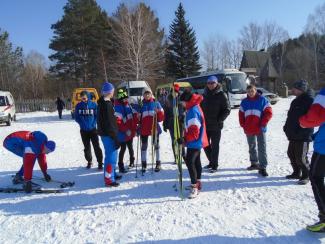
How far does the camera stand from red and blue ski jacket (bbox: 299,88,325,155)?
3.77m

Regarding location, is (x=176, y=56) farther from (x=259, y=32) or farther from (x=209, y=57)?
(x=259, y=32)

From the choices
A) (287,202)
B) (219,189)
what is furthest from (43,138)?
(287,202)

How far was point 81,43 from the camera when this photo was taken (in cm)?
4241

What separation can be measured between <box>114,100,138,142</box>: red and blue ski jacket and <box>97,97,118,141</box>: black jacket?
0.91 metres

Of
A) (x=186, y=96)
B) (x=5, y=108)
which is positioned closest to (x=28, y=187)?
(x=186, y=96)

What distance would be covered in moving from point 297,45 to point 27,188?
243 feet

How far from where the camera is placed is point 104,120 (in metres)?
6.21

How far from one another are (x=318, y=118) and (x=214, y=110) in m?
3.21

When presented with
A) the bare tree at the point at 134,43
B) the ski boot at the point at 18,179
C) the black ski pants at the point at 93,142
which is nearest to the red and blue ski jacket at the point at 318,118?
the black ski pants at the point at 93,142

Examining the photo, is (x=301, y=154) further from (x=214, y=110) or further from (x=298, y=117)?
(x=214, y=110)

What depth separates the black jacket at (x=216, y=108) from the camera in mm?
6875

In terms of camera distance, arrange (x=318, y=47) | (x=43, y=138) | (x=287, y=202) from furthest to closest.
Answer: (x=318, y=47) < (x=43, y=138) < (x=287, y=202)

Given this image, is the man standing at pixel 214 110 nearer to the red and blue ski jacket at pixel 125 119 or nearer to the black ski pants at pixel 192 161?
the black ski pants at pixel 192 161

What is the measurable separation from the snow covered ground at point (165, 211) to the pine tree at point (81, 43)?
36.6m
